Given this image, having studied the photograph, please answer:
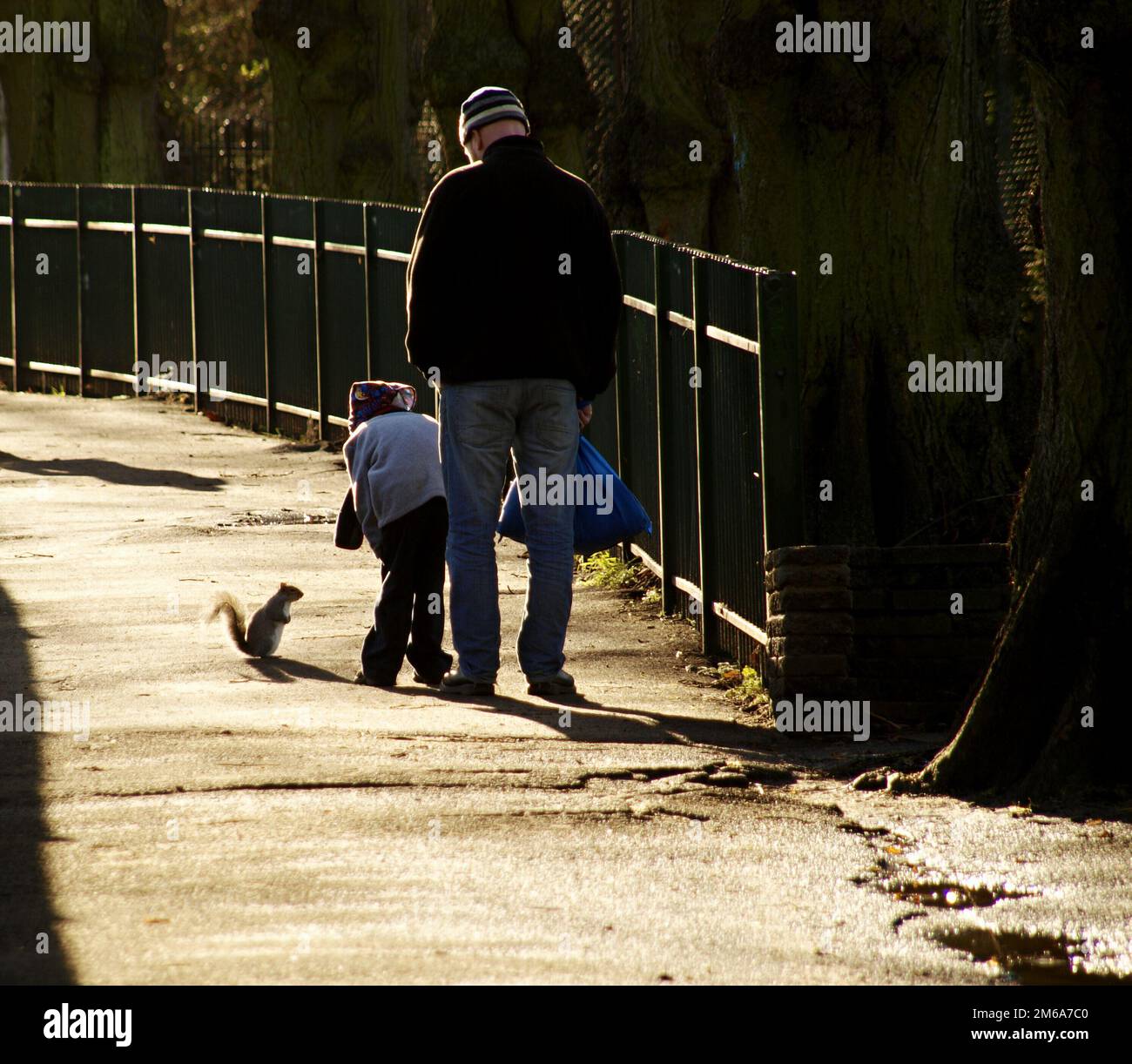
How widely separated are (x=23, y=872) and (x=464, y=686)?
271 cm

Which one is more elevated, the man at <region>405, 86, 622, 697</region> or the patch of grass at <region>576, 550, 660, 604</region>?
the man at <region>405, 86, 622, 697</region>

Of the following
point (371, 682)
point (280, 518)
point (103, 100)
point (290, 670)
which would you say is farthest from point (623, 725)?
point (103, 100)

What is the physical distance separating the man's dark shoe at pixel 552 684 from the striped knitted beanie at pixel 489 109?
6.59 ft

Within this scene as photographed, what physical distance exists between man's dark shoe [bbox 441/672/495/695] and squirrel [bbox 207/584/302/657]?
2.80ft

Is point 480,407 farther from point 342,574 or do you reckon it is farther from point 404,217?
point 404,217

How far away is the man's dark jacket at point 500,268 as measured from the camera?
7230 millimetres

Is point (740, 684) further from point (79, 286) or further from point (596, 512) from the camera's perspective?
point (79, 286)

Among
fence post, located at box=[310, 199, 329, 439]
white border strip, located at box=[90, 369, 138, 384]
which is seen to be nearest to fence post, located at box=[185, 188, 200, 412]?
white border strip, located at box=[90, 369, 138, 384]

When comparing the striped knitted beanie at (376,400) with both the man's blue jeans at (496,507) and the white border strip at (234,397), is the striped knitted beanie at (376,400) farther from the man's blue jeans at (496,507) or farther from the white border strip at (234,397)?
the white border strip at (234,397)

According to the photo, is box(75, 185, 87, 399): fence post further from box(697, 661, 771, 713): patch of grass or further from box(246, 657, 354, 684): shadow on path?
box(697, 661, 771, 713): patch of grass

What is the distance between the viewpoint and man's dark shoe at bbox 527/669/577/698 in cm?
761

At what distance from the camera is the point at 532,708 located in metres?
7.39

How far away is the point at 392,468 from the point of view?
7.72 metres
